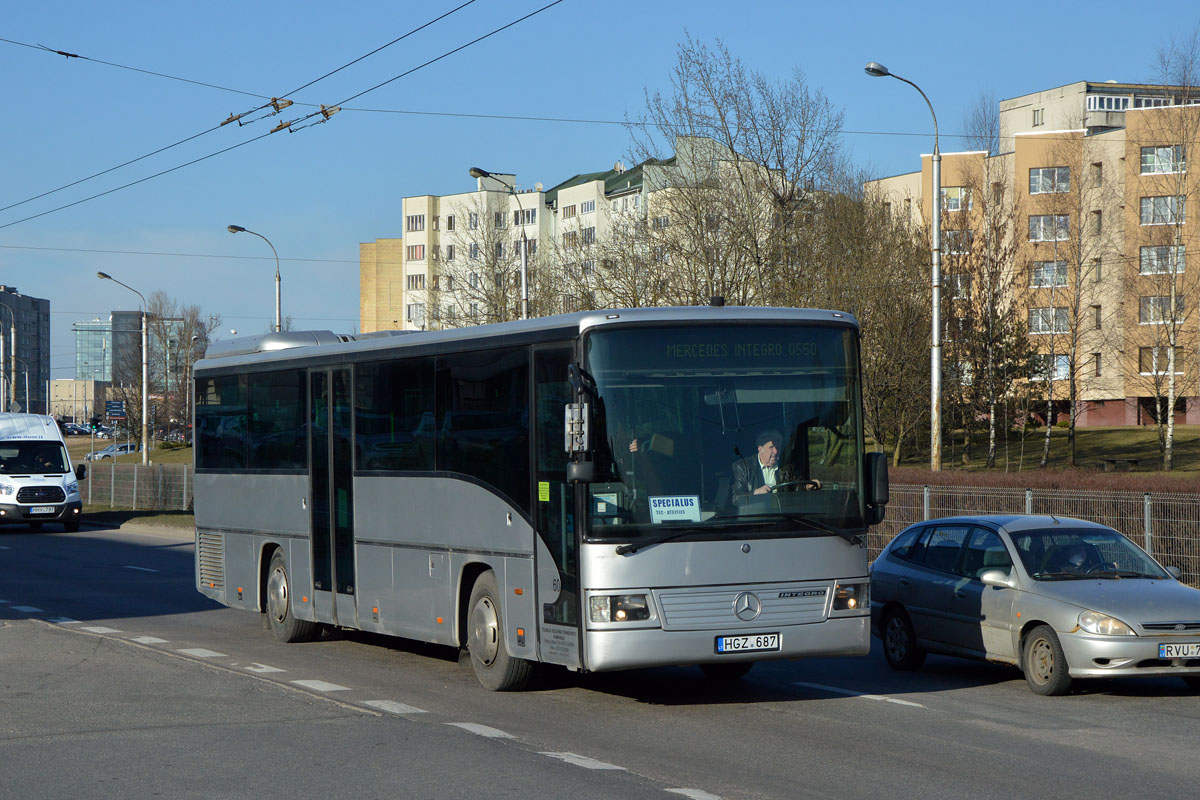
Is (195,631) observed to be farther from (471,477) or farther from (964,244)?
(964,244)

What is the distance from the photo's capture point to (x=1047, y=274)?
243 feet

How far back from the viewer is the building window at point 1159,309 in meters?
58.9

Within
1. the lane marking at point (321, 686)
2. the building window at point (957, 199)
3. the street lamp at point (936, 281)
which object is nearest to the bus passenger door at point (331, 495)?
the lane marking at point (321, 686)

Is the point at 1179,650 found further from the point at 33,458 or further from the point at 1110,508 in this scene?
the point at 33,458

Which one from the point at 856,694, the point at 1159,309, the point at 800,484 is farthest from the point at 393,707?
the point at 1159,309

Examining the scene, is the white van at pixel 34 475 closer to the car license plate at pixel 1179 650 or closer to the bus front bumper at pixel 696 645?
the bus front bumper at pixel 696 645

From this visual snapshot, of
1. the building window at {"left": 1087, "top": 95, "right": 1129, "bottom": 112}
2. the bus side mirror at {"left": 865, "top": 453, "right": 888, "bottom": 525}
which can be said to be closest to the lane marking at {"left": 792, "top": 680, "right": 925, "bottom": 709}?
the bus side mirror at {"left": 865, "top": 453, "right": 888, "bottom": 525}

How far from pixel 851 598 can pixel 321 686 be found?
430 centimetres

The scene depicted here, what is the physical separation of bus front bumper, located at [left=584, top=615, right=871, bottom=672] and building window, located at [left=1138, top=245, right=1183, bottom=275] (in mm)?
49597

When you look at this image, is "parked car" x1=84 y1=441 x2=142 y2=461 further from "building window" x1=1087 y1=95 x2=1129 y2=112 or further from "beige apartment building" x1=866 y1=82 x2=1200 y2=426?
"building window" x1=1087 y1=95 x2=1129 y2=112

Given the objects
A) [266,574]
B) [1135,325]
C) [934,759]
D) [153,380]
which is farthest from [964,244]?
[153,380]

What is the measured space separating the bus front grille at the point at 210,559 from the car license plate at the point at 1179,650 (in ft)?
33.6

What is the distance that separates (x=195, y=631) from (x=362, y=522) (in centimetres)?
378

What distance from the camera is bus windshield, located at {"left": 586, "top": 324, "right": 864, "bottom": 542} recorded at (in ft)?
34.1
